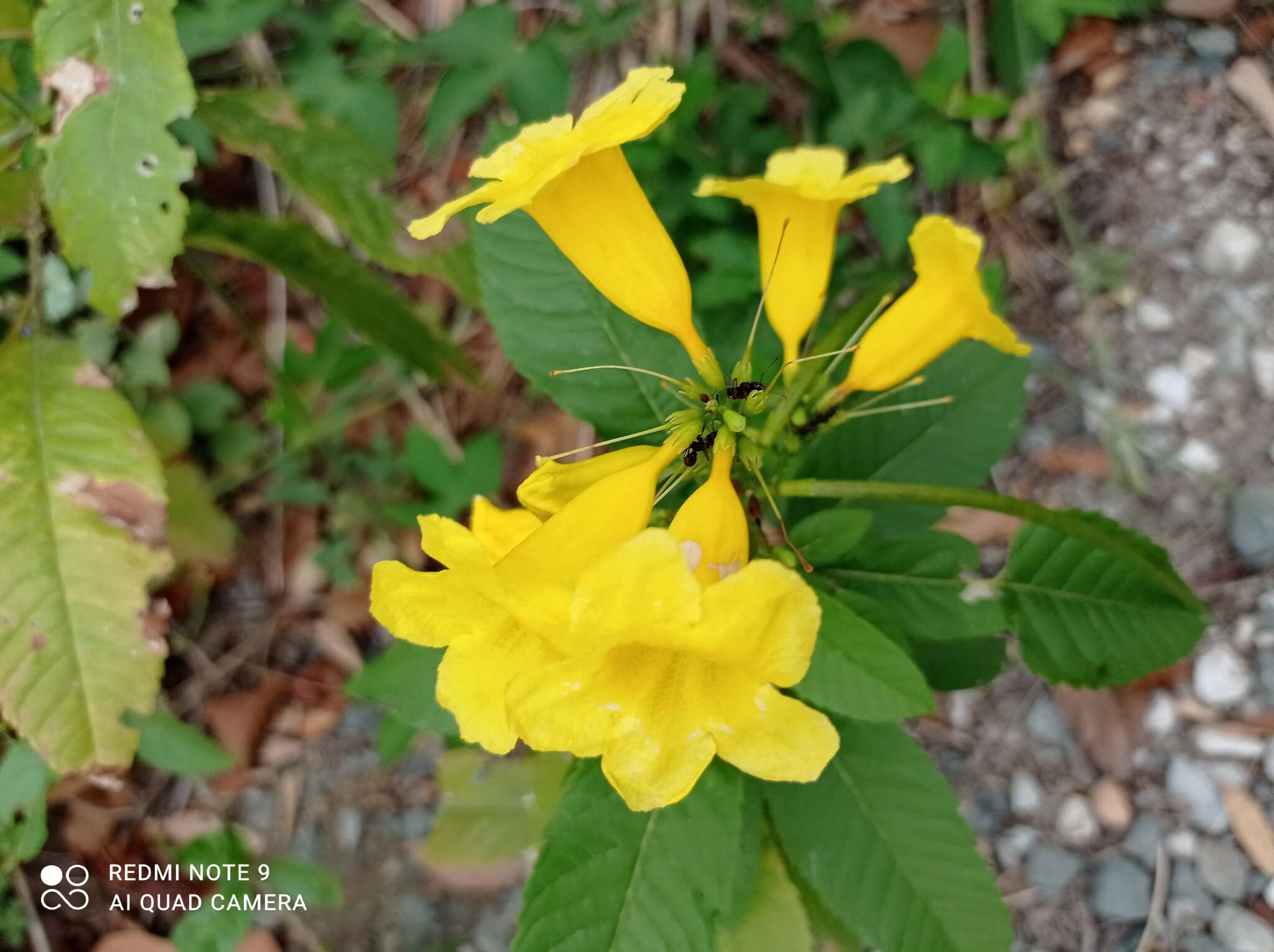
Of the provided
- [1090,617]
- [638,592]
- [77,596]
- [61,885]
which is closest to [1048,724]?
[1090,617]

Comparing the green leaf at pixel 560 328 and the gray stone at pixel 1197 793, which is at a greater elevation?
the green leaf at pixel 560 328

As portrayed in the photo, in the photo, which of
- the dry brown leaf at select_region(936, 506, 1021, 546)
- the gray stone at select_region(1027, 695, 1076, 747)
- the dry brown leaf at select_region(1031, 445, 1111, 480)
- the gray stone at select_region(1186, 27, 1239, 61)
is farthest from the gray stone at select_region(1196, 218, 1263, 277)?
the gray stone at select_region(1027, 695, 1076, 747)

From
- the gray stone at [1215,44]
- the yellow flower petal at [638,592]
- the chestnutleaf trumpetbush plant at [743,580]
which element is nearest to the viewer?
the yellow flower petal at [638,592]

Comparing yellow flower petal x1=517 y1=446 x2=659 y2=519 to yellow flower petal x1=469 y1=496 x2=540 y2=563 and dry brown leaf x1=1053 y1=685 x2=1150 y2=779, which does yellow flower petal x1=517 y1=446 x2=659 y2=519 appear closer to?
yellow flower petal x1=469 y1=496 x2=540 y2=563

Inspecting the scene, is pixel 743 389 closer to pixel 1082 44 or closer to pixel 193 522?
pixel 193 522

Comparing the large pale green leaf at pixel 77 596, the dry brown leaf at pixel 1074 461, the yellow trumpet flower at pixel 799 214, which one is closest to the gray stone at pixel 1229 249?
the dry brown leaf at pixel 1074 461

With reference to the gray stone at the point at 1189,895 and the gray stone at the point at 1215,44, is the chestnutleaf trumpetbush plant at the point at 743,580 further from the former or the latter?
the gray stone at the point at 1215,44

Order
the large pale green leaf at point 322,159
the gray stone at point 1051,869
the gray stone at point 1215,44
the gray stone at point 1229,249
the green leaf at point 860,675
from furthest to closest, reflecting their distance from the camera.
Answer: the gray stone at point 1215,44 → the gray stone at point 1229,249 → the gray stone at point 1051,869 → the large pale green leaf at point 322,159 → the green leaf at point 860,675
